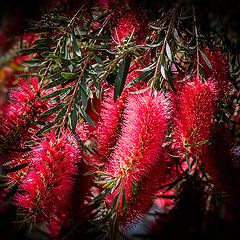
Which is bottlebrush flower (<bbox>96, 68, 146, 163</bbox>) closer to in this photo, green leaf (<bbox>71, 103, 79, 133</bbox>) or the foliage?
the foliage

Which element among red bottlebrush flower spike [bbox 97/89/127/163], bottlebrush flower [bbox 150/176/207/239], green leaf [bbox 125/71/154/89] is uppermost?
green leaf [bbox 125/71/154/89]

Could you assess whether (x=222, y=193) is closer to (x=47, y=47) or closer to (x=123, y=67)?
(x=123, y=67)

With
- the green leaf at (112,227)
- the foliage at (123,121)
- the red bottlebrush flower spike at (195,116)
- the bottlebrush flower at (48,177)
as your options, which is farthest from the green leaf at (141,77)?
the green leaf at (112,227)

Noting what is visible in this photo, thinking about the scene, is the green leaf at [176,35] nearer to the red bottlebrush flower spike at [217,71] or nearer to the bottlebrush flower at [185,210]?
the red bottlebrush flower spike at [217,71]

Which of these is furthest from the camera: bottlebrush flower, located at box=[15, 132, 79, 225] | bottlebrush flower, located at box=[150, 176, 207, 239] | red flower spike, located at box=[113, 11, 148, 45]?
bottlebrush flower, located at box=[150, 176, 207, 239]

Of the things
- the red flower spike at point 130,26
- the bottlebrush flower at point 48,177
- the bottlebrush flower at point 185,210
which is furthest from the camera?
the bottlebrush flower at point 185,210

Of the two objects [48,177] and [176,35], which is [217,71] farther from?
[48,177]

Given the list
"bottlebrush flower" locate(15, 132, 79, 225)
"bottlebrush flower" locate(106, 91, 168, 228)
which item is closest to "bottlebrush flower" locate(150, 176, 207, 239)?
"bottlebrush flower" locate(106, 91, 168, 228)
